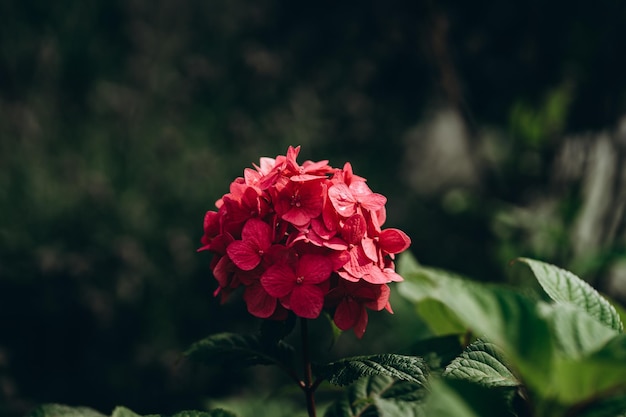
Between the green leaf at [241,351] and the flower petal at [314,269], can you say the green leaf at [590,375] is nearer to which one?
the flower petal at [314,269]

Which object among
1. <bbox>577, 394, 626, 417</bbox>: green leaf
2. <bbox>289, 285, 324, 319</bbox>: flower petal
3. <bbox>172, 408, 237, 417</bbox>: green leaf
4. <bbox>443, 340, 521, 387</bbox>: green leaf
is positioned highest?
<bbox>289, 285, 324, 319</bbox>: flower petal

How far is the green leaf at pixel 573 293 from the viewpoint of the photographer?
2.46 feet

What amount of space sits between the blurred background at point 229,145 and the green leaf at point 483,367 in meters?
1.54

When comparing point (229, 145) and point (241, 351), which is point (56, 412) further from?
point (229, 145)

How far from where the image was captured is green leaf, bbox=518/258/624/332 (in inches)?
29.5

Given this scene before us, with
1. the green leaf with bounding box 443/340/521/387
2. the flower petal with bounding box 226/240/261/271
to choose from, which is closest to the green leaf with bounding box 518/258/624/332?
the green leaf with bounding box 443/340/521/387

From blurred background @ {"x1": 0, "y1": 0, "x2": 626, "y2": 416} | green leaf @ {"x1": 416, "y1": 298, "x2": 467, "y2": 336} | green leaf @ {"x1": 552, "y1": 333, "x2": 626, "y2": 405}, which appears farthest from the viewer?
blurred background @ {"x1": 0, "y1": 0, "x2": 626, "y2": 416}

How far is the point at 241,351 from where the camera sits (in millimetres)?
959

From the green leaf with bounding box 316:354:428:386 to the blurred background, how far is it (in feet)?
5.14

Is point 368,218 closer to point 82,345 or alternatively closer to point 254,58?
point 82,345

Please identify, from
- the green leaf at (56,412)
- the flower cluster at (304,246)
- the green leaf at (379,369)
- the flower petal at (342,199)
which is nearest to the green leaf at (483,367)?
the green leaf at (379,369)

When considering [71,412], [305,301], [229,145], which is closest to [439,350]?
[305,301]

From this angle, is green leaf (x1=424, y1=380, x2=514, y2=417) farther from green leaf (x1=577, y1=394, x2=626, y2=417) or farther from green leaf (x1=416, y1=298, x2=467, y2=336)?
green leaf (x1=416, y1=298, x2=467, y2=336)

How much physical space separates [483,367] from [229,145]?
2748 millimetres
